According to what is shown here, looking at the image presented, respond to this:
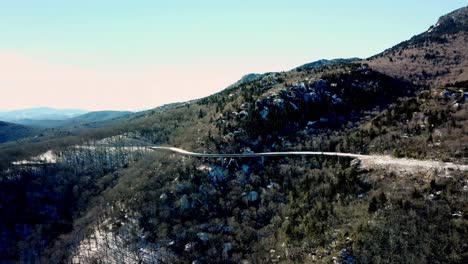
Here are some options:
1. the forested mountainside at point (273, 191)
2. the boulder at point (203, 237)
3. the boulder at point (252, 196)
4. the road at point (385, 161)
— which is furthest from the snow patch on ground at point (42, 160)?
the boulder at point (252, 196)

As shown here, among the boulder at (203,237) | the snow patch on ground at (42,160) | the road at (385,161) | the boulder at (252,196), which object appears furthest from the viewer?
the snow patch on ground at (42,160)

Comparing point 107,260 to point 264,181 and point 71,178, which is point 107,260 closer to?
point 264,181

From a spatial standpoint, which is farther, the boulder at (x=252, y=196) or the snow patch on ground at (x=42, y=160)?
the snow patch on ground at (x=42, y=160)

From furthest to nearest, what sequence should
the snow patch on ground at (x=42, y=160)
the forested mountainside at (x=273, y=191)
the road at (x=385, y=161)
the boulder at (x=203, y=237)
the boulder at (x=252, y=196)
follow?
the snow patch on ground at (x=42, y=160)
the boulder at (x=252, y=196)
the boulder at (x=203, y=237)
the road at (x=385, y=161)
the forested mountainside at (x=273, y=191)

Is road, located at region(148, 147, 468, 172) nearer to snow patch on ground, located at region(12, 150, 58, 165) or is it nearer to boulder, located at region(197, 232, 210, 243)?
boulder, located at region(197, 232, 210, 243)

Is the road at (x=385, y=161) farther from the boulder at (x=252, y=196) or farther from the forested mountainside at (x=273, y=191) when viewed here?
the boulder at (x=252, y=196)

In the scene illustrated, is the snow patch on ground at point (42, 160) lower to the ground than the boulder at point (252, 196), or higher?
higher

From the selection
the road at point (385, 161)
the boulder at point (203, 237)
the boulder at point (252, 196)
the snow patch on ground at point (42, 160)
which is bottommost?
the boulder at point (203, 237)

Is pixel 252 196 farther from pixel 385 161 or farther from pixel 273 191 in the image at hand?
pixel 385 161

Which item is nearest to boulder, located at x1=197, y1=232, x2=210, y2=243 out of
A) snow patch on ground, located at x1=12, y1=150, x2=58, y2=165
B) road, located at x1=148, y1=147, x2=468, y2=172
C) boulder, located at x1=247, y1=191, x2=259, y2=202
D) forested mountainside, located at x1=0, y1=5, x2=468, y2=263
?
forested mountainside, located at x1=0, y1=5, x2=468, y2=263

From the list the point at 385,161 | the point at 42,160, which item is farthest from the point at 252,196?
the point at 42,160
